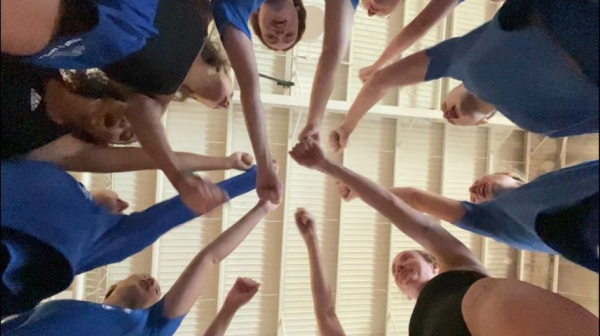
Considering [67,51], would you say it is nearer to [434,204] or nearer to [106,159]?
[106,159]

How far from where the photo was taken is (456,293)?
1464 millimetres

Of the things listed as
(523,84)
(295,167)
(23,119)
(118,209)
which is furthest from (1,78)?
(295,167)

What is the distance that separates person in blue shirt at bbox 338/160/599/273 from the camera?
3.27 ft

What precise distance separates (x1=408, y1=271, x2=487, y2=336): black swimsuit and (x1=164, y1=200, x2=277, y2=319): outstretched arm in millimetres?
614

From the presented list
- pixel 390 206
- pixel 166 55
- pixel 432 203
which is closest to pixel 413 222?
pixel 390 206

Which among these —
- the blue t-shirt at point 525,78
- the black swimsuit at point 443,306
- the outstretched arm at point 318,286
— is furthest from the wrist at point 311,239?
the blue t-shirt at point 525,78

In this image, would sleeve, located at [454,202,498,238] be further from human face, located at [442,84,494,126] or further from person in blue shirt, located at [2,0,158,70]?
person in blue shirt, located at [2,0,158,70]

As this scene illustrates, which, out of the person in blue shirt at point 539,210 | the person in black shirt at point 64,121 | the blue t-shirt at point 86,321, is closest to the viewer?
the person in blue shirt at point 539,210

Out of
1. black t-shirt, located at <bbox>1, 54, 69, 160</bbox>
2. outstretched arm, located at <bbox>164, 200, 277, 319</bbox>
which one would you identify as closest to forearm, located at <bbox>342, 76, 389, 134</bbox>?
outstretched arm, located at <bbox>164, 200, 277, 319</bbox>

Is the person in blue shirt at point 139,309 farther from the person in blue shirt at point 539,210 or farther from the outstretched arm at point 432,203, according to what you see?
the person in blue shirt at point 539,210

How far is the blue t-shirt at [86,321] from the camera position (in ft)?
4.45

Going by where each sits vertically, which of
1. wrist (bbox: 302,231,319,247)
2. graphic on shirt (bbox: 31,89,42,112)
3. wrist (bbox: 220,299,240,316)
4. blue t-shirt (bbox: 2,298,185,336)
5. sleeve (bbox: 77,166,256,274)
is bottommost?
wrist (bbox: 220,299,240,316)

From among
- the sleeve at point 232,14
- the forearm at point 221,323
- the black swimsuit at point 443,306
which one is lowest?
the forearm at point 221,323

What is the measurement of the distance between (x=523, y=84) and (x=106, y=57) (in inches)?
43.2
